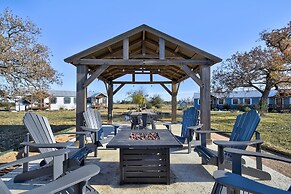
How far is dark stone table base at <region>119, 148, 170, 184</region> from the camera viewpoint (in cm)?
299

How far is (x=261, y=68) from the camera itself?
1761 centimetres

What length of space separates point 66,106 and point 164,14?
1167 inches

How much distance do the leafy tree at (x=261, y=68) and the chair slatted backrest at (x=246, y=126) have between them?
1453cm

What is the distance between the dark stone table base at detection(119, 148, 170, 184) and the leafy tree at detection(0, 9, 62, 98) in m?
8.32

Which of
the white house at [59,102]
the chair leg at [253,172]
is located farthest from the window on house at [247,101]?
the chair leg at [253,172]

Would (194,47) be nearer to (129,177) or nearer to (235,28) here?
(129,177)

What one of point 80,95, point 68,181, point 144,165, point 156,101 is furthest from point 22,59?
point 156,101

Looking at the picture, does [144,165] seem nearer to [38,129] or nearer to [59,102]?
[38,129]

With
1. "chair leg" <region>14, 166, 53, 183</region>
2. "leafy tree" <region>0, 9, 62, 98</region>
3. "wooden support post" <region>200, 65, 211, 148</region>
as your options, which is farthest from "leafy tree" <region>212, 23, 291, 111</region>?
"chair leg" <region>14, 166, 53, 183</region>

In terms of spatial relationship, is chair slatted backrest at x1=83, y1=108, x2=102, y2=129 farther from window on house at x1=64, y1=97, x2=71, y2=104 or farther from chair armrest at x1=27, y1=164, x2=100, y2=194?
window on house at x1=64, y1=97, x2=71, y2=104

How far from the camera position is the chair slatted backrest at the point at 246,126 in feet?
9.87

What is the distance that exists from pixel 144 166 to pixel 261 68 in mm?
17919

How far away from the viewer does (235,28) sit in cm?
1062

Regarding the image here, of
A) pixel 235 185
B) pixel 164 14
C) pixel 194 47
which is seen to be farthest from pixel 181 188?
pixel 164 14
